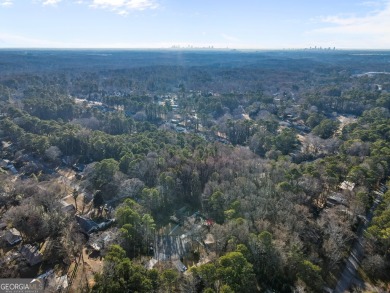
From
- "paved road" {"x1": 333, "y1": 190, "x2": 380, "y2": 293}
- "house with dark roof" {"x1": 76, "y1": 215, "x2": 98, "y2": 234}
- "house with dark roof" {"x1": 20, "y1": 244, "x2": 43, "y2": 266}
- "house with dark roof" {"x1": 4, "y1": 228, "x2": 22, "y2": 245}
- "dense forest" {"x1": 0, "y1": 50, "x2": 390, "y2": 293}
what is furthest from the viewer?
"house with dark roof" {"x1": 76, "y1": 215, "x2": 98, "y2": 234}

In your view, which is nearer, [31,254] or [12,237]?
[31,254]

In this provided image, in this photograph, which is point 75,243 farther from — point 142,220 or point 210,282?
point 210,282

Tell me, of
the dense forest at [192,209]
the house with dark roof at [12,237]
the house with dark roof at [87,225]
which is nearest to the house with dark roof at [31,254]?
the dense forest at [192,209]

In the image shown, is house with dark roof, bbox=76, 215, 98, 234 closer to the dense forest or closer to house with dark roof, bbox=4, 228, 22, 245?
the dense forest

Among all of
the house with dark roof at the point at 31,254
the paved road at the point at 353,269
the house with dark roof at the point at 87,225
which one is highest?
the house with dark roof at the point at 31,254

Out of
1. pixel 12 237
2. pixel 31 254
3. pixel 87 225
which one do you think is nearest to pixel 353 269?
pixel 87 225

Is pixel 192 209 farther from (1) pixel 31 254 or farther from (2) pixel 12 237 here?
(2) pixel 12 237

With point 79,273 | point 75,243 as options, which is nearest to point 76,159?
point 75,243

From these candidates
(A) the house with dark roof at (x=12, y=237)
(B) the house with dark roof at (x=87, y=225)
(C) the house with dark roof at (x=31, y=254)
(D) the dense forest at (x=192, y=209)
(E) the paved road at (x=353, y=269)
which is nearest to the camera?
(D) the dense forest at (x=192, y=209)

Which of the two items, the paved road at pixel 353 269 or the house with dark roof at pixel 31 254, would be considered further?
the house with dark roof at pixel 31 254

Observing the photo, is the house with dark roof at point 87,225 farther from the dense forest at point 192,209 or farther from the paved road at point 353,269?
the paved road at point 353,269

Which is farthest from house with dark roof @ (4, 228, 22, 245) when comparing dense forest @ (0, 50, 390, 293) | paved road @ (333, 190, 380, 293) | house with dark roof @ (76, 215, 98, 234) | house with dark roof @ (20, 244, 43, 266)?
paved road @ (333, 190, 380, 293)
